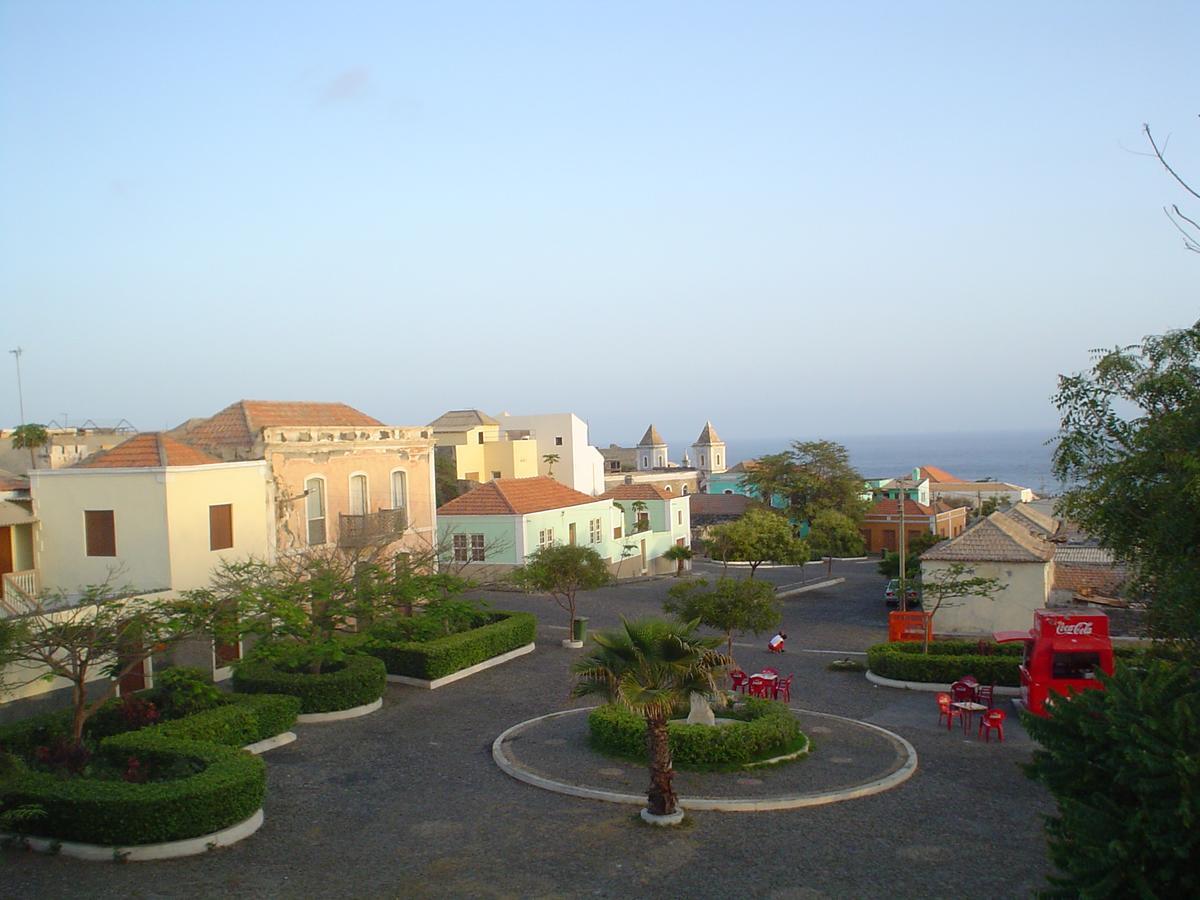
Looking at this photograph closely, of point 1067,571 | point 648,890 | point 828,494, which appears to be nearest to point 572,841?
point 648,890

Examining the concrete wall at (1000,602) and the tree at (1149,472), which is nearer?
the tree at (1149,472)

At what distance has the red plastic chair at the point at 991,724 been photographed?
18406mm

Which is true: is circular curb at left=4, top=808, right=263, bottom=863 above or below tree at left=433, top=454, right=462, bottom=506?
below

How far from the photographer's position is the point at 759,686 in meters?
20.8

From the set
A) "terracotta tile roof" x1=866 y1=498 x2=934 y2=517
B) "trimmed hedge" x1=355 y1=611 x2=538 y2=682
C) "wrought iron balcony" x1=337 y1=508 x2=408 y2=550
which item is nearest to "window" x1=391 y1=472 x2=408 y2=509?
"wrought iron balcony" x1=337 y1=508 x2=408 y2=550

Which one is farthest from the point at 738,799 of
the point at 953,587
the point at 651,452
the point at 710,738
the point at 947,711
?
the point at 651,452

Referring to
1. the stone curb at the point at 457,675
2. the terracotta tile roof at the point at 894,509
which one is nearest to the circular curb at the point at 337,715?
the stone curb at the point at 457,675

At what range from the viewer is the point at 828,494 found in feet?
190

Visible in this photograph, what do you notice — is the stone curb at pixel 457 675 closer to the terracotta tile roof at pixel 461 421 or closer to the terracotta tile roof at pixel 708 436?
the terracotta tile roof at pixel 461 421

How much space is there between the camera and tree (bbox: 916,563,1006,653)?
26641mm

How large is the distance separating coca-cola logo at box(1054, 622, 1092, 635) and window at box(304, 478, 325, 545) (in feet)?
63.6

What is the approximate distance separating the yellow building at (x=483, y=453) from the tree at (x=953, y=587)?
119 feet

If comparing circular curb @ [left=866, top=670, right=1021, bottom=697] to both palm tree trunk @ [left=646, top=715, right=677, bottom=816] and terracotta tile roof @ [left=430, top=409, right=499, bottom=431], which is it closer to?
palm tree trunk @ [left=646, top=715, right=677, bottom=816]

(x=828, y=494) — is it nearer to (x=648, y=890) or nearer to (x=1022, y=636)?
(x=1022, y=636)
